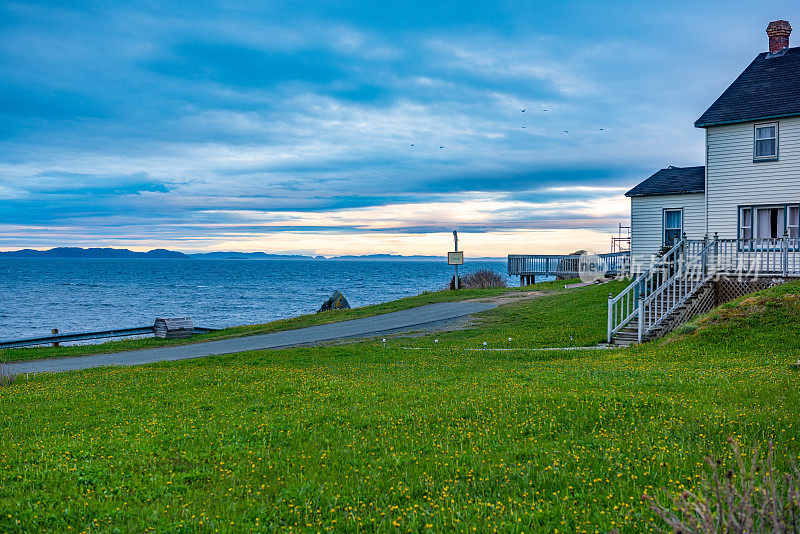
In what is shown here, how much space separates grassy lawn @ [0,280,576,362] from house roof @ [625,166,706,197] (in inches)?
339

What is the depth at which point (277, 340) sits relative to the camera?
24719 mm

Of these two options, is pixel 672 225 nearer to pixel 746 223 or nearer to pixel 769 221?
pixel 746 223

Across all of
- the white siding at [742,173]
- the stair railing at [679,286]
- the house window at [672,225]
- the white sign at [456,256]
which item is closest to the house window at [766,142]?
the white siding at [742,173]

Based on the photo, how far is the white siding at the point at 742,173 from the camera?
24.1 m

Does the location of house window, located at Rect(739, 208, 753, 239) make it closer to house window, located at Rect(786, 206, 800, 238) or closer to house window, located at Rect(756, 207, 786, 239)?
house window, located at Rect(756, 207, 786, 239)

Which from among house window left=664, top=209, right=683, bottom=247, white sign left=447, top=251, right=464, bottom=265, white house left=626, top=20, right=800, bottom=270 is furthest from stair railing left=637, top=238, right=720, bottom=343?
white sign left=447, top=251, right=464, bottom=265

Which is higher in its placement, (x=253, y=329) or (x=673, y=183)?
(x=673, y=183)

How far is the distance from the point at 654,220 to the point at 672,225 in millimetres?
921

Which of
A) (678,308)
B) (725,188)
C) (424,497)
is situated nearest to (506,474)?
(424,497)

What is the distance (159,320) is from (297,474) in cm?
2360

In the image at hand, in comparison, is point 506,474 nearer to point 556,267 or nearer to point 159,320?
point 159,320

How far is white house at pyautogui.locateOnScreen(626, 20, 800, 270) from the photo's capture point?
2414 cm

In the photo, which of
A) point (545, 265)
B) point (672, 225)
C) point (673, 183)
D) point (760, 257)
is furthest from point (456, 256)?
point (760, 257)

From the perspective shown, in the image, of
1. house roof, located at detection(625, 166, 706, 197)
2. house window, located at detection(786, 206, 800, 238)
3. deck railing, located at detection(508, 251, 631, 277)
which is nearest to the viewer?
house window, located at detection(786, 206, 800, 238)
